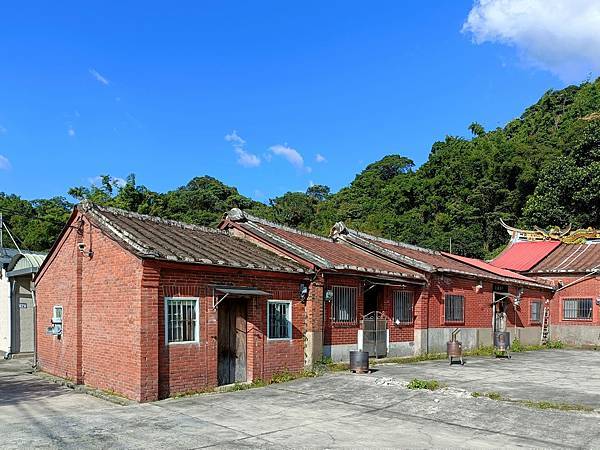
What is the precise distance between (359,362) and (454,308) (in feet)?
23.5

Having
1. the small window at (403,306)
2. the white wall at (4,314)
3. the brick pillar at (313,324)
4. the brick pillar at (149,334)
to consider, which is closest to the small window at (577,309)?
the small window at (403,306)

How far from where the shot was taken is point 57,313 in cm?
1405

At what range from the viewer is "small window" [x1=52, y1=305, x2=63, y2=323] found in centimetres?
1369

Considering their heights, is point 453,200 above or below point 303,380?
above

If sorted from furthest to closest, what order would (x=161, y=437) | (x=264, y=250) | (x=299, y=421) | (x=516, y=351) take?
(x=516, y=351), (x=264, y=250), (x=299, y=421), (x=161, y=437)

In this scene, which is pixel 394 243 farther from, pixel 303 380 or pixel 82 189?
pixel 82 189

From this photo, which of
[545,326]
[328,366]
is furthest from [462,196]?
[328,366]

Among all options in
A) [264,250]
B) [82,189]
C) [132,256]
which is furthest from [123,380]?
[82,189]

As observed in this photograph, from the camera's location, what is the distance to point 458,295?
20.2 m

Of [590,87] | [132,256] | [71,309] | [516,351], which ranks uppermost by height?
[590,87]

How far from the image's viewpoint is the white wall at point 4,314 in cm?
1891

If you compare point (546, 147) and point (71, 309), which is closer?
point (71, 309)

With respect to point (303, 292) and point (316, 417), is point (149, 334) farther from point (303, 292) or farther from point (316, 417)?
point (303, 292)

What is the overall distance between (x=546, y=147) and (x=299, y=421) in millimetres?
46646
